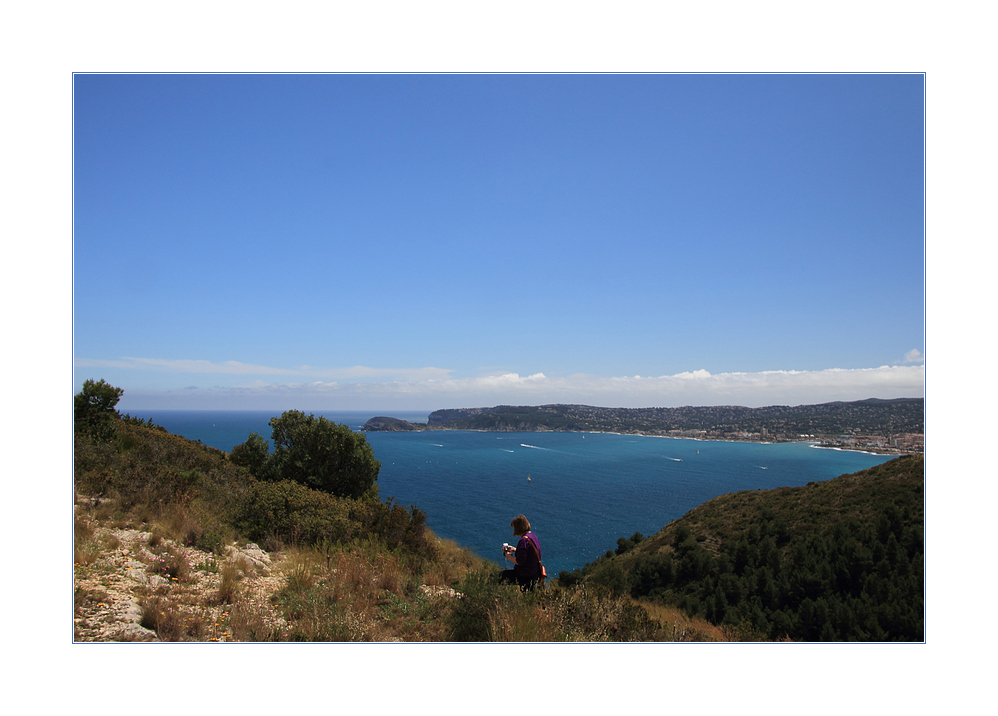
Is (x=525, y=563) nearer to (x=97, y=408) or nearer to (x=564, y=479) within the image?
(x=97, y=408)

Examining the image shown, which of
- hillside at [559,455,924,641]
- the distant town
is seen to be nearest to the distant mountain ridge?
the distant town

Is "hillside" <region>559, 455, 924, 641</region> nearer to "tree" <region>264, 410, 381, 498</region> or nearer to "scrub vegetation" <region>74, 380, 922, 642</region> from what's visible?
"scrub vegetation" <region>74, 380, 922, 642</region>

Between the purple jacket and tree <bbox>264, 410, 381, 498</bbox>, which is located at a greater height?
the purple jacket

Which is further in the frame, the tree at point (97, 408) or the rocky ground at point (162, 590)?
the tree at point (97, 408)

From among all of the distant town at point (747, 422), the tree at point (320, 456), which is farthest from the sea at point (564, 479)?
the distant town at point (747, 422)

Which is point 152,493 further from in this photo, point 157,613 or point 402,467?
point 402,467

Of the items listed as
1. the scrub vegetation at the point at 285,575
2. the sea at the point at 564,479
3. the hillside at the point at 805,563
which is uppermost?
the scrub vegetation at the point at 285,575

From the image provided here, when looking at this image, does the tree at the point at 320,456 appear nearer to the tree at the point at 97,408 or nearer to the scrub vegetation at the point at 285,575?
the scrub vegetation at the point at 285,575

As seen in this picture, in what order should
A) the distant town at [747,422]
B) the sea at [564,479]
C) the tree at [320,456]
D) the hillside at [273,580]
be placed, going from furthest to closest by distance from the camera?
1. the sea at [564,479]
2. the tree at [320,456]
3. the distant town at [747,422]
4. the hillside at [273,580]
